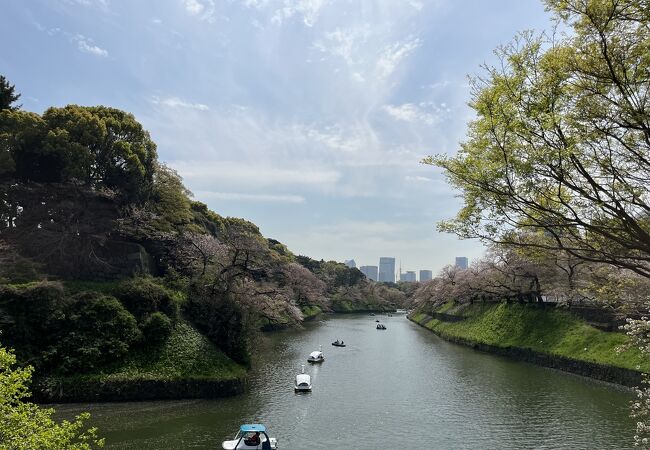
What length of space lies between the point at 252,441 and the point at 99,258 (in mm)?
21751

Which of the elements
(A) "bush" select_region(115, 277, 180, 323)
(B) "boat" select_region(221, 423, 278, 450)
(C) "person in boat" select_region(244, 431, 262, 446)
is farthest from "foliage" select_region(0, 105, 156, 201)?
(C) "person in boat" select_region(244, 431, 262, 446)

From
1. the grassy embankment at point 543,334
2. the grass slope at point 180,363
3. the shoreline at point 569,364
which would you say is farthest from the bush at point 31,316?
the shoreline at point 569,364

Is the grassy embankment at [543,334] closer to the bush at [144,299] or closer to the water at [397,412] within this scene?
the water at [397,412]

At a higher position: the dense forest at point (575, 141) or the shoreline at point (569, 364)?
the dense forest at point (575, 141)

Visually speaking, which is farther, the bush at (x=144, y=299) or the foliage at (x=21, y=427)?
the bush at (x=144, y=299)

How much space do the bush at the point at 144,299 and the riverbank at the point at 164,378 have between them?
5.37 ft

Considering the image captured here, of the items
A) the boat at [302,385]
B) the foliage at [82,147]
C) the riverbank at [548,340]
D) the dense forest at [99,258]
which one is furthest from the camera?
the riverbank at [548,340]

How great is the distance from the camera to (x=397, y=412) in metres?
24.9

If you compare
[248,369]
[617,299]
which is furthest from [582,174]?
Result: [248,369]

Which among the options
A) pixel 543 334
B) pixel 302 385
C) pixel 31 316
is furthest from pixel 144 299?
pixel 543 334

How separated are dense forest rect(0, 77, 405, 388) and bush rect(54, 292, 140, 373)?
0.20 ft

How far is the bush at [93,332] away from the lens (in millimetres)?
25203

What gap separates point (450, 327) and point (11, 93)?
63.3 meters

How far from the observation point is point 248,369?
31.7m
